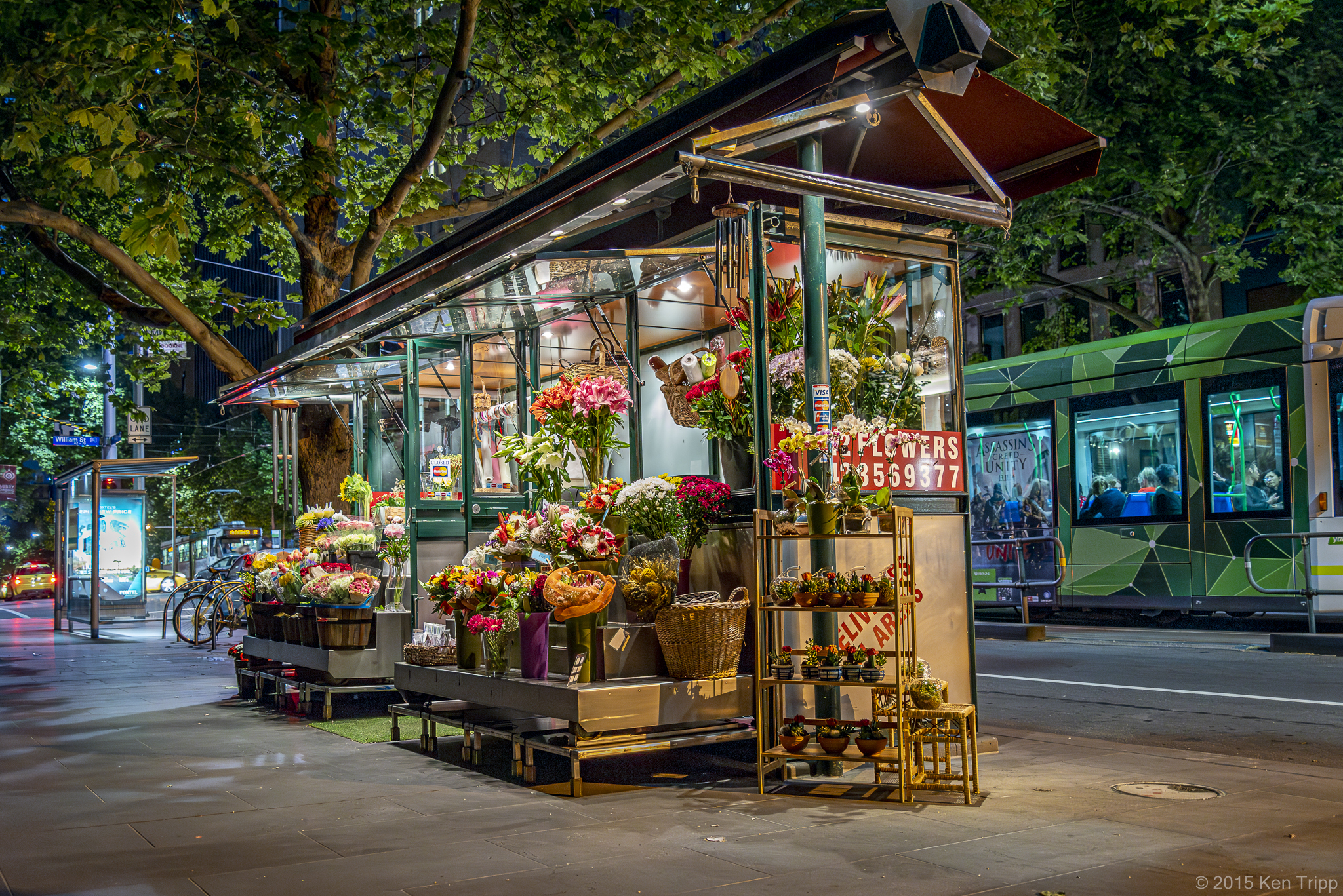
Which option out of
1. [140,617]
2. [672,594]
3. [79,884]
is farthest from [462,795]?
[140,617]

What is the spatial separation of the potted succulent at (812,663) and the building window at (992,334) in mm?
29642

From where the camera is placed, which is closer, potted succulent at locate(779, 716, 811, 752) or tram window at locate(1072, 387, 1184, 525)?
potted succulent at locate(779, 716, 811, 752)

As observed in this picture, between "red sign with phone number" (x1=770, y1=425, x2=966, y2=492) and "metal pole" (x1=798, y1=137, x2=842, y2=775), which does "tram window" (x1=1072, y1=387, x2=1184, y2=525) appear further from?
"metal pole" (x1=798, y1=137, x2=842, y2=775)

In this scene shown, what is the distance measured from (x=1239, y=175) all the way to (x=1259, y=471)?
26.8ft

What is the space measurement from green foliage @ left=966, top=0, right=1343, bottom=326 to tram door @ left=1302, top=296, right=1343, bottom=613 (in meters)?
4.92

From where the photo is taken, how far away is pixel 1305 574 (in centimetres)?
1379

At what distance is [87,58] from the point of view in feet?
34.7

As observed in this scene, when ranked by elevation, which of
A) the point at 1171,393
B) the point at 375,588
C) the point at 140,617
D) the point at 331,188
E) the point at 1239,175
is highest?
the point at 1239,175

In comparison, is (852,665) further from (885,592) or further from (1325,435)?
(1325,435)

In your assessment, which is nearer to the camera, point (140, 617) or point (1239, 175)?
point (1239, 175)

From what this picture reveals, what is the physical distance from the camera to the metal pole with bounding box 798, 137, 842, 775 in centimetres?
638

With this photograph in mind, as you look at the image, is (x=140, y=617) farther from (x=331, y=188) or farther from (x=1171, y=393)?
(x=1171, y=393)

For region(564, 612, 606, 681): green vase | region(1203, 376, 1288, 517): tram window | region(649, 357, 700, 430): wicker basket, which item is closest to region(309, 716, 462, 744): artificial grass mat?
region(564, 612, 606, 681): green vase

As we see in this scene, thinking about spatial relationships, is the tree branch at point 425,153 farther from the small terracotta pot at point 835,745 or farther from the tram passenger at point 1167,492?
the tram passenger at point 1167,492
